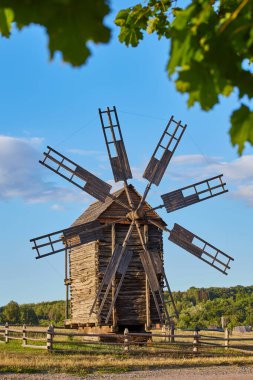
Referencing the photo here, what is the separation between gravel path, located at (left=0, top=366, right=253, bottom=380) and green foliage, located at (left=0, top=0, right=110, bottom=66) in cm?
1411

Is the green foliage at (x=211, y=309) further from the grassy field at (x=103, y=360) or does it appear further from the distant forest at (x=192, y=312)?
the grassy field at (x=103, y=360)

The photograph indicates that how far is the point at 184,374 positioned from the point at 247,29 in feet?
52.0

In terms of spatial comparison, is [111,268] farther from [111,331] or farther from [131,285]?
[111,331]

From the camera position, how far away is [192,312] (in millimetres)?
66750

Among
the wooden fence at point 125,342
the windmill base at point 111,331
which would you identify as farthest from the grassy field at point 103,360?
the windmill base at point 111,331

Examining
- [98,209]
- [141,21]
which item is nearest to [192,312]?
[98,209]

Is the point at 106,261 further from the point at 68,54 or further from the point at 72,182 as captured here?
the point at 68,54

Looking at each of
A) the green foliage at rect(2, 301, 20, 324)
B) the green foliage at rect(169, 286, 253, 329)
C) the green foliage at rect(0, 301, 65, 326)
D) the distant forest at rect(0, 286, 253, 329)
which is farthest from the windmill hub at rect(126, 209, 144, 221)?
the green foliage at rect(2, 301, 20, 324)

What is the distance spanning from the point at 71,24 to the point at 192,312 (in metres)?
66.1

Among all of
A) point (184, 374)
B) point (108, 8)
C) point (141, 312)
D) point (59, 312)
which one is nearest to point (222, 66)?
point (108, 8)

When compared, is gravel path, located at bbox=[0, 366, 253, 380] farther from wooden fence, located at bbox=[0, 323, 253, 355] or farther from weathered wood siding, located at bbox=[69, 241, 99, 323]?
weathered wood siding, located at bbox=[69, 241, 99, 323]

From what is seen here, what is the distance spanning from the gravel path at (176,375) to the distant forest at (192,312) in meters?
29.6

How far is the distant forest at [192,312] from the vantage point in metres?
60.0

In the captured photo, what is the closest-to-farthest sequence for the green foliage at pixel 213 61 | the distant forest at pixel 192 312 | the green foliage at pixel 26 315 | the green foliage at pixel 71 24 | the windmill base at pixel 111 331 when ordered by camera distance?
the green foliage at pixel 71 24 → the green foliage at pixel 213 61 → the windmill base at pixel 111 331 → the green foliage at pixel 26 315 → the distant forest at pixel 192 312
